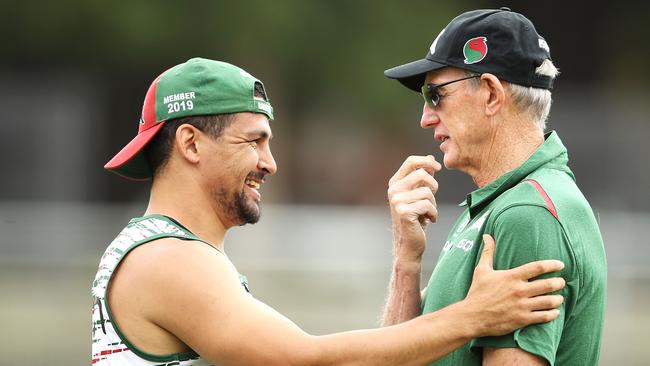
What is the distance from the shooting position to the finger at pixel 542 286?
3.43 meters

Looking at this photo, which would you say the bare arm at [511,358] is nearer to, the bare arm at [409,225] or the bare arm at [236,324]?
the bare arm at [236,324]

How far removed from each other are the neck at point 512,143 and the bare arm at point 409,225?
1.14ft

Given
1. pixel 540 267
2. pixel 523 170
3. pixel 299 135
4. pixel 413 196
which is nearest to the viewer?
pixel 540 267

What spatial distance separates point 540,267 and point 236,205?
1228 mm

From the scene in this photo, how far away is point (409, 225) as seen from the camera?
4.33 meters

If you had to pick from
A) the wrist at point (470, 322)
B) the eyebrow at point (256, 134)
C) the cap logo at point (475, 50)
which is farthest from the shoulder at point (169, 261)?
the cap logo at point (475, 50)

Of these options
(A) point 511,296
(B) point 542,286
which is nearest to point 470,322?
(A) point 511,296

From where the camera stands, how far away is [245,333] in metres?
3.67

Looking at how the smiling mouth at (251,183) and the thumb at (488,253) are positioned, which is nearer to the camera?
the thumb at (488,253)

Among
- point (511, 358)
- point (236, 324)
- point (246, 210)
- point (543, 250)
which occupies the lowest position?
point (511, 358)

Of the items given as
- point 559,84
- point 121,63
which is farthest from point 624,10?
point 121,63

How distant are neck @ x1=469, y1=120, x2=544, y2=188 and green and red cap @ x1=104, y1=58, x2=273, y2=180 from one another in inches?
34.7

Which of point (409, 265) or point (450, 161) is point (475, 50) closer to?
point (450, 161)

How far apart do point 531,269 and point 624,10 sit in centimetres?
1667
